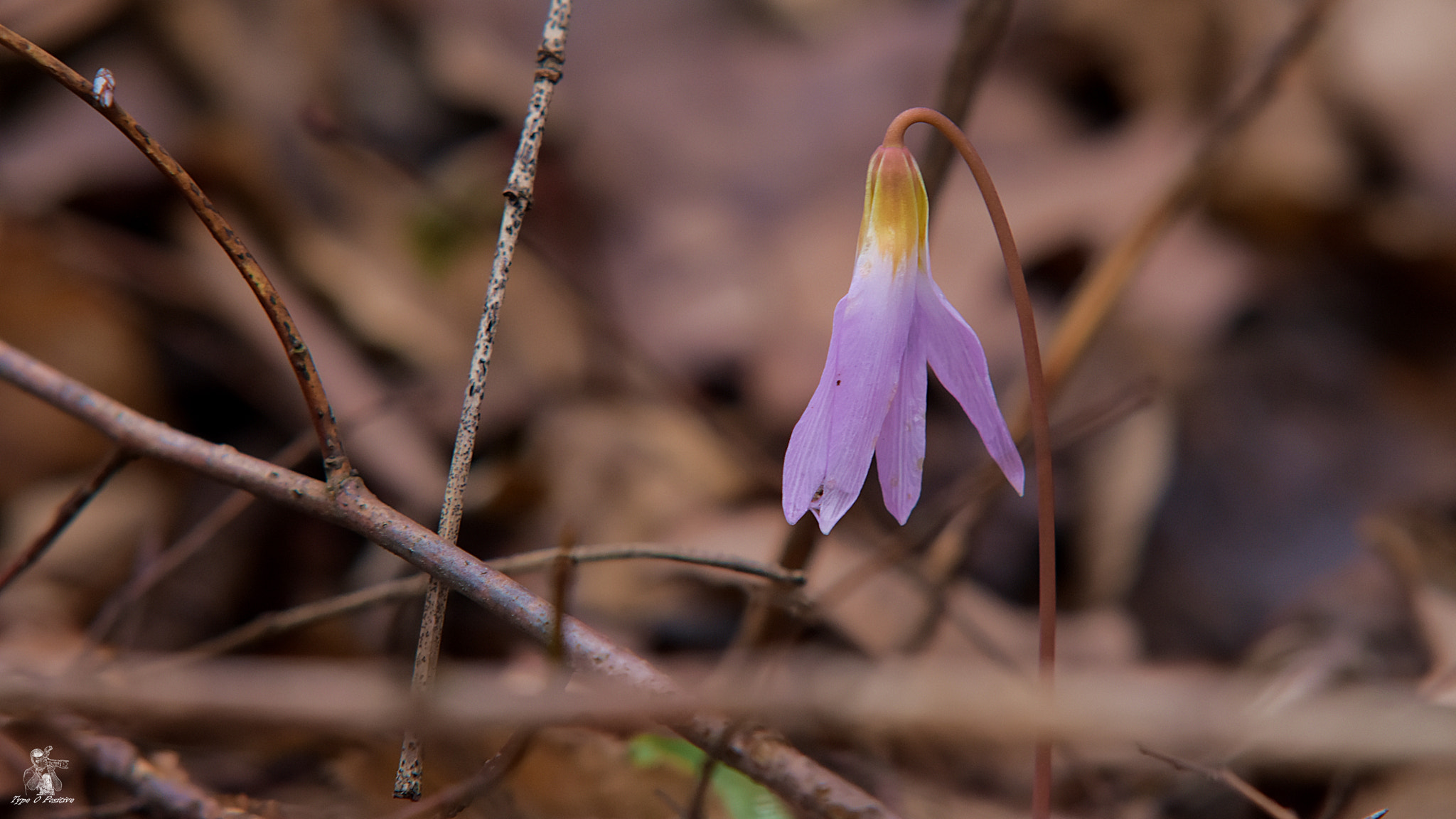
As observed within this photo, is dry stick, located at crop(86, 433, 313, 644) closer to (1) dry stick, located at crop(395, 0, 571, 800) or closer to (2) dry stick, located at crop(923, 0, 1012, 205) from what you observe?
(1) dry stick, located at crop(395, 0, 571, 800)

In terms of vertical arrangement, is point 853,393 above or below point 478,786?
above

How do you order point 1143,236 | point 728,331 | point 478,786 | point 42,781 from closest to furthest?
point 478,786 → point 42,781 → point 1143,236 → point 728,331

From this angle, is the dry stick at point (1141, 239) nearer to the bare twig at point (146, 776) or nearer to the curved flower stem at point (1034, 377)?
the curved flower stem at point (1034, 377)

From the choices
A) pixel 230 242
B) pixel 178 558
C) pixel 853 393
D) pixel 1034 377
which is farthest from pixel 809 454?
pixel 178 558

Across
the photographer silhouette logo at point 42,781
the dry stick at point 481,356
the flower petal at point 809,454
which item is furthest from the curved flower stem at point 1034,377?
the photographer silhouette logo at point 42,781

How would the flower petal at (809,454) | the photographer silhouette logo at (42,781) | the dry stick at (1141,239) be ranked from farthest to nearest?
the dry stick at (1141,239) → the photographer silhouette logo at (42,781) → the flower petal at (809,454)

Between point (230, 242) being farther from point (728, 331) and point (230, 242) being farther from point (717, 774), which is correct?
point (728, 331)
